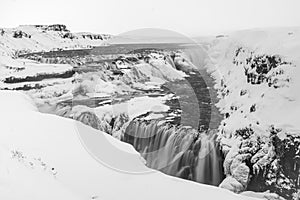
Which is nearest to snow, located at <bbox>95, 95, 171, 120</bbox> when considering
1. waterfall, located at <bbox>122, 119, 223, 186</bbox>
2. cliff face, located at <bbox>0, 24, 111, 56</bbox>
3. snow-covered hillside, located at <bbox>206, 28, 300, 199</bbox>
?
waterfall, located at <bbox>122, 119, 223, 186</bbox>

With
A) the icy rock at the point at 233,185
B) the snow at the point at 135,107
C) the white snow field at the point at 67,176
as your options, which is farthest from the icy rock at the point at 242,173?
the snow at the point at 135,107

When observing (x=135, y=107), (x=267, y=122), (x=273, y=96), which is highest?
(x=273, y=96)

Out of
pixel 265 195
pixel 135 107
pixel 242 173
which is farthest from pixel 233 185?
pixel 135 107

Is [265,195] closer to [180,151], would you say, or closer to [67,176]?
[180,151]

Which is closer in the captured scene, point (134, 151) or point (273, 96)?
point (134, 151)

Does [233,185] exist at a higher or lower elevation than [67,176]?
lower

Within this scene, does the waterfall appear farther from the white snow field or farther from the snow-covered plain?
the white snow field

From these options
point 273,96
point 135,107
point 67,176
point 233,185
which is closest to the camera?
point 67,176

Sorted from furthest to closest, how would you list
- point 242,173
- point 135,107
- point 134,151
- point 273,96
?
point 135,107, point 273,96, point 242,173, point 134,151
